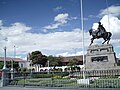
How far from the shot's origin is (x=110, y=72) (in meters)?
26.3

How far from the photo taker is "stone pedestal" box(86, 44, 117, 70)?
29.2 meters

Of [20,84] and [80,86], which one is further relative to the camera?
[20,84]

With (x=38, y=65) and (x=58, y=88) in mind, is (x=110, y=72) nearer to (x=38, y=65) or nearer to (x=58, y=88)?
(x=58, y=88)

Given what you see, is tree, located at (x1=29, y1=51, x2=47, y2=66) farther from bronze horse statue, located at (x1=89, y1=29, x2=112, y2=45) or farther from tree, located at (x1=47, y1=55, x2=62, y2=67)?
bronze horse statue, located at (x1=89, y1=29, x2=112, y2=45)

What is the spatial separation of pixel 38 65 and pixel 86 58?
60383mm

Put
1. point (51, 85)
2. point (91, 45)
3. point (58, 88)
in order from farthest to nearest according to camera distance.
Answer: point (91, 45), point (51, 85), point (58, 88)

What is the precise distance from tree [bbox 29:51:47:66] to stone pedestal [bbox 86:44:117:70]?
57.6 m

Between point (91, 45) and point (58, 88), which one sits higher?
point (91, 45)

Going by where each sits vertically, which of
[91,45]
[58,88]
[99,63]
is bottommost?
[58,88]

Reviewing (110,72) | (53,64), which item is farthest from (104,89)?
(53,64)

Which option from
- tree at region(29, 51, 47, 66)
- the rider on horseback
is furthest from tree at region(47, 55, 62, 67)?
the rider on horseback

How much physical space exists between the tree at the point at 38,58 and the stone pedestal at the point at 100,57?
57562mm

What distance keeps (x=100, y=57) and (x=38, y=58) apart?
193 feet

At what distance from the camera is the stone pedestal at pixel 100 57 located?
95.8 feet
